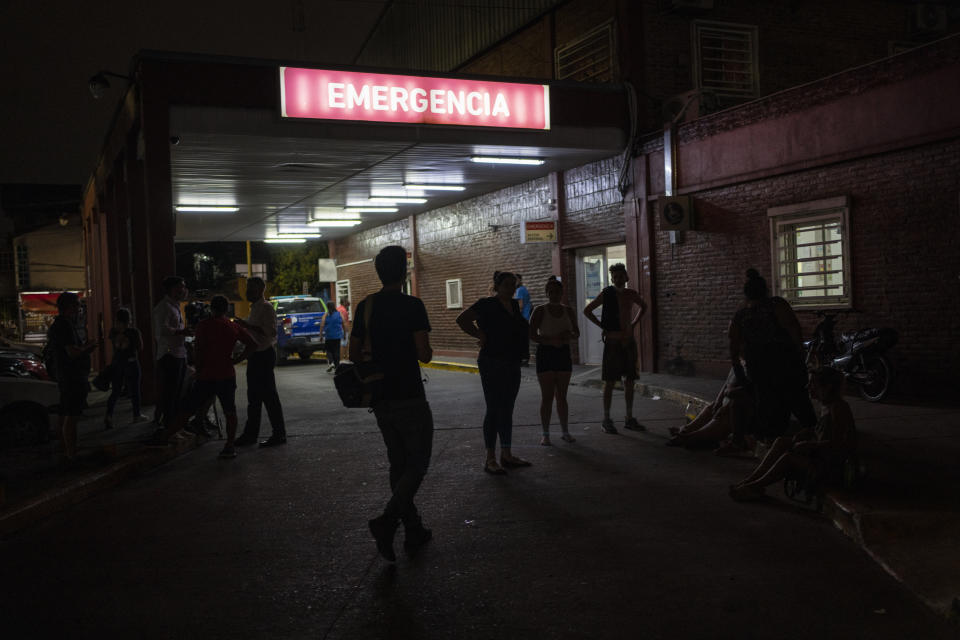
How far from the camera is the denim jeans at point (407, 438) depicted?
17.9ft

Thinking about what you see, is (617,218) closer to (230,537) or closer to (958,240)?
(958,240)

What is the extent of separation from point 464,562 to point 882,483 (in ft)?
11.4

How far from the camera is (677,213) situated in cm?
1559

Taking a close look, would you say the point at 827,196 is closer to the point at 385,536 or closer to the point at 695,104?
the point at 695,104

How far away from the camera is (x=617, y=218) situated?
17.7 m

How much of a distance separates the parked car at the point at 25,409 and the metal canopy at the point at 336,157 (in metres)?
5.52

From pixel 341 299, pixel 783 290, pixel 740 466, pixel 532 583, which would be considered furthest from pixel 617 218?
pixel 341 299

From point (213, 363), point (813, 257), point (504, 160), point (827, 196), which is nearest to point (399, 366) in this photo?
point (213, 363)

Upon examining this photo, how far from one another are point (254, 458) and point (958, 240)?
9078 millimetres

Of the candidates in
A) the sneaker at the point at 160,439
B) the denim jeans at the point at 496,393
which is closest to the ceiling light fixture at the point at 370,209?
the sneaker at the point at 160,439

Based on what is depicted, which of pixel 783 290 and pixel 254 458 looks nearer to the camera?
pixel 254 458

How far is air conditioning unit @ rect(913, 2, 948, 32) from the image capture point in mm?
20312

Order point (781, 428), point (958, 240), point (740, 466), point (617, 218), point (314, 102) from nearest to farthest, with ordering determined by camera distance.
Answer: point (781, 428) < point (740, 466) < point (958, 240) < point (314, 102) < point (617, 218)

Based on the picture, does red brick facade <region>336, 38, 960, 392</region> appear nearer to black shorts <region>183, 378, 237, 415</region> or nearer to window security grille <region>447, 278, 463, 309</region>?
window security grille <region>447, 278, 463, 309</region>
